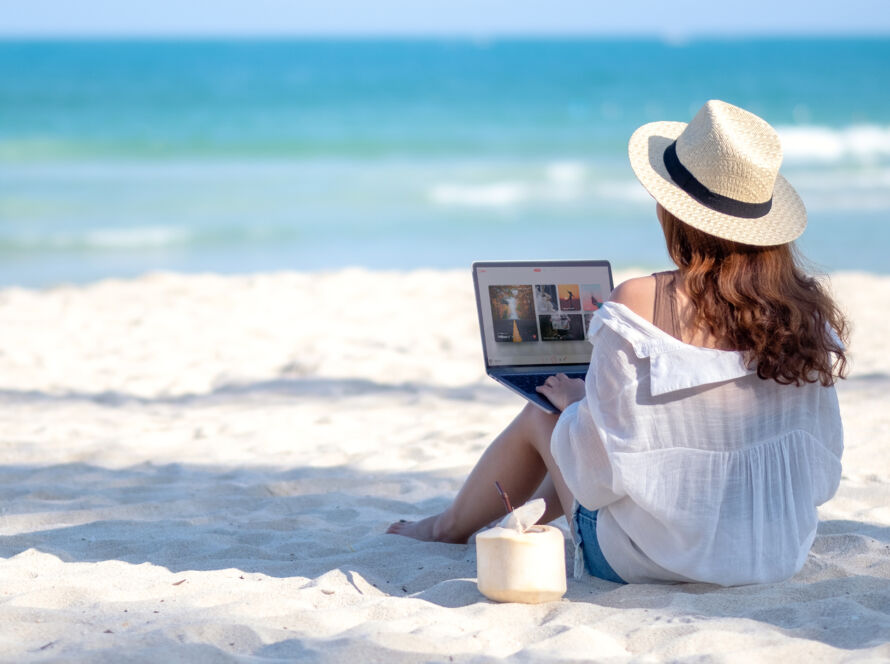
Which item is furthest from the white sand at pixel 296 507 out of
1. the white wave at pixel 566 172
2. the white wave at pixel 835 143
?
the white wave at pixel 835 143

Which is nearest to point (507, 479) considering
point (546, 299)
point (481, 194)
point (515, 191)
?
point (546, 299)

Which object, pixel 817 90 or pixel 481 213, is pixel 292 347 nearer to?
pixel 481 213

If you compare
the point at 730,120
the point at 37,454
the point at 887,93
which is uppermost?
the point at 887,93

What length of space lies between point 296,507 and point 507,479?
96 centimetres

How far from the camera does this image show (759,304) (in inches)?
87.5

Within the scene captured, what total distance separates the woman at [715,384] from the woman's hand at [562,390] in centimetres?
16

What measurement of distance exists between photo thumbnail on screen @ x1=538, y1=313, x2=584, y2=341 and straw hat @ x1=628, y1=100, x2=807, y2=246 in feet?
1.86

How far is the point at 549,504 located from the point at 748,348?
0.87 m

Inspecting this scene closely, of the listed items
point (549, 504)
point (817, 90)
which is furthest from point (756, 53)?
point (549, 504)

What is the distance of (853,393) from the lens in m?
4.99

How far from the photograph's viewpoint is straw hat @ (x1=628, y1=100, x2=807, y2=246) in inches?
88.0

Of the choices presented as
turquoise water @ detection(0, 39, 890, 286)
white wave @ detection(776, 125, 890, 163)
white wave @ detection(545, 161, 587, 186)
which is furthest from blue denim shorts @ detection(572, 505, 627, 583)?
white wave @ detection(776, 125, 890, 163)

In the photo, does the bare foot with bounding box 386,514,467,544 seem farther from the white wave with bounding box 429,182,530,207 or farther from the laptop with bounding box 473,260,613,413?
the white wave with bounding box 429,182,530,207

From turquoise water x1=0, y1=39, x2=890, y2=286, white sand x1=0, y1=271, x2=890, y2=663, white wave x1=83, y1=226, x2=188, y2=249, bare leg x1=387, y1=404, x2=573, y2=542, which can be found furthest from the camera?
white wave x1=83, y1=226, x2=188, y2=249
